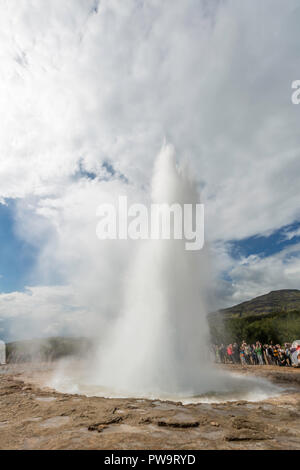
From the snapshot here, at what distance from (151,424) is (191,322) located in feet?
31.7

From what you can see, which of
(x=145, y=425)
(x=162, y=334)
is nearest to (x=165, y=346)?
(x=162, y=334)

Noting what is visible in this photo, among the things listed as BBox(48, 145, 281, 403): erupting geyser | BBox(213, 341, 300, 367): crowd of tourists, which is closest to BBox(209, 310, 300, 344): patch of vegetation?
BBox(213, 341, 300, 367): crowd of tourists

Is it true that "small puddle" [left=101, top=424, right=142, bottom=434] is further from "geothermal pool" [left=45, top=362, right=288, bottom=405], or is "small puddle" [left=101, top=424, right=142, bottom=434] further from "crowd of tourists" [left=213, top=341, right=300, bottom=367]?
"crowd of tourists" [left=213, top=341, right=300, bottom=367]

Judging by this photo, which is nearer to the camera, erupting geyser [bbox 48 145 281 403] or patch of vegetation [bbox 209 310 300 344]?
erupting geyser [bbox 48 145 281 403]

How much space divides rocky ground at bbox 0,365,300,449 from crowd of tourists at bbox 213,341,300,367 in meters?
12.0

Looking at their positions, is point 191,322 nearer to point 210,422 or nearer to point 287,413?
point 287,413

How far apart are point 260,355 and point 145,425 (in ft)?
62.0

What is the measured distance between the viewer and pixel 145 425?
5355 millimetres

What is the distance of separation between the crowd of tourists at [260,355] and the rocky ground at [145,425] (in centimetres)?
1199

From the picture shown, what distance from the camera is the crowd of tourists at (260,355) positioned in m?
18.5

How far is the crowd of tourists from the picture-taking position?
60.7 feet

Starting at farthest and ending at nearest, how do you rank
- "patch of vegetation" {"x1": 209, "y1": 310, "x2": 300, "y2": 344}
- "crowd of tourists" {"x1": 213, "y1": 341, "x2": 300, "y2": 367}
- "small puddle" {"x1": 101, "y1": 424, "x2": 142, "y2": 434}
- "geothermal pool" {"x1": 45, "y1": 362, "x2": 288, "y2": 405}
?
"patch of vegetation" {"x1": 209, "y1": 310, "x2": 300, "y2": 344}
"crowd of tourists" {"x1": 213, "y1": 341, "x2": 300, "y2": 367}
"geothermal pool" {"x1": 45, "y1": 362, "x2": 288, "y2": 405}
"small puddle" {"x1": 101, "y1": 424, "x2": 142, "y2": 434}

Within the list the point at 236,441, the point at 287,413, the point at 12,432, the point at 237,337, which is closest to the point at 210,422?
the point at 236,441

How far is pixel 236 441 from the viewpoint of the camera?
14.5 feet
